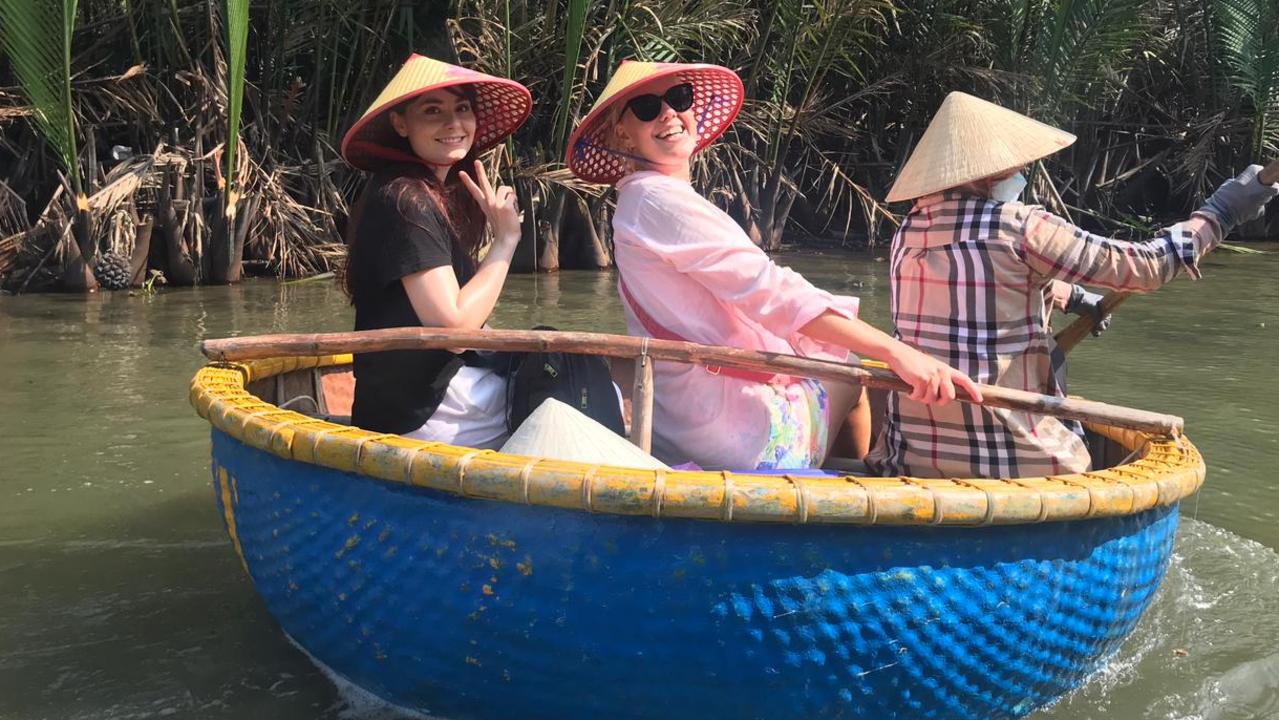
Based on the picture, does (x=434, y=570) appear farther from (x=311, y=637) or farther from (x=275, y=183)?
(x=275, y=183)

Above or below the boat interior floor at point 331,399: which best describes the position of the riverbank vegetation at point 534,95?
above

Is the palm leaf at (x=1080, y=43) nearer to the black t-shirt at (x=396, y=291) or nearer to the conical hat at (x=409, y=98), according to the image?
the conical hat at (x=409, y=98)

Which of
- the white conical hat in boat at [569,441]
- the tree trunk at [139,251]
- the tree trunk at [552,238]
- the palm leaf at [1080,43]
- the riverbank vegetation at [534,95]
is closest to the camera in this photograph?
the white conical hat in boat at [569,441]

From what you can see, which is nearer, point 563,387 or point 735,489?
point 735,489

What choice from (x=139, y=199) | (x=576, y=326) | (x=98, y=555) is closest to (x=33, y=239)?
(x=139, y=199)

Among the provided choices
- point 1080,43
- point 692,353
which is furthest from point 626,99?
point 1080,43

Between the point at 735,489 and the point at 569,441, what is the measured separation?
1.74 ft

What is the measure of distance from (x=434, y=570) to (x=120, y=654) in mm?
1000

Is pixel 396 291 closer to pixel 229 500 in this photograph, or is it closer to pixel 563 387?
pixel 563 387

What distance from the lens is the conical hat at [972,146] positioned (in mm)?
2422

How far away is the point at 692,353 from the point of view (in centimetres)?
238

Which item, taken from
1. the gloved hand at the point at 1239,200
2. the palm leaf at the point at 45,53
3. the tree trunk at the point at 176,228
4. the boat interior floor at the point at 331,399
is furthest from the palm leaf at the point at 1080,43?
the gloved hand at the point at 1239,200

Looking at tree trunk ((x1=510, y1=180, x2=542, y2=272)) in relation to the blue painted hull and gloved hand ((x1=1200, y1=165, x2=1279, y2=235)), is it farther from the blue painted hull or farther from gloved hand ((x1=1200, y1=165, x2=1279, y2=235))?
the blue painted hull

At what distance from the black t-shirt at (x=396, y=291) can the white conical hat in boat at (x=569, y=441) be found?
0.33m
